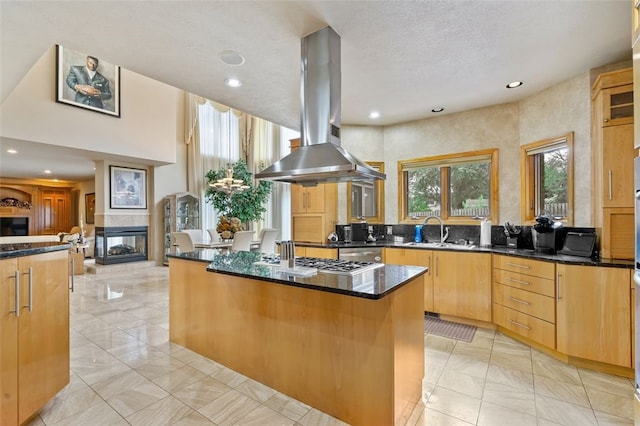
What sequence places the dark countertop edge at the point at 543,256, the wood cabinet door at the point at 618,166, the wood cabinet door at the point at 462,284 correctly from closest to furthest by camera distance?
the dark countertop edge at the point at 543,256, the wood cabinet door at the point at 618,166, the wood cabinet door at the point at 462,284

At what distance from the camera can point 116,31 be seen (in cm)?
219

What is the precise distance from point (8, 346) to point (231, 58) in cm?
244

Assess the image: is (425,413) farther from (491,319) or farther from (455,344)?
(491,319)

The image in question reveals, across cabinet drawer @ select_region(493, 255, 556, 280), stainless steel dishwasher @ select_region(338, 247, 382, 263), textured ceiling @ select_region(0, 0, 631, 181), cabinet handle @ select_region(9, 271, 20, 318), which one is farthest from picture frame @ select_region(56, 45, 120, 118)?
cabinet drawer @ select_region(493, 255, 556, 280)

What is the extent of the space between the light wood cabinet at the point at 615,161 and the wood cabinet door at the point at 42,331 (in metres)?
4.17

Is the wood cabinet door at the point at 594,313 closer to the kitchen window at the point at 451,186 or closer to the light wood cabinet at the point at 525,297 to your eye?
the light wood cabinet at the point at 525,297

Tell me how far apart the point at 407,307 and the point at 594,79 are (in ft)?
9.49

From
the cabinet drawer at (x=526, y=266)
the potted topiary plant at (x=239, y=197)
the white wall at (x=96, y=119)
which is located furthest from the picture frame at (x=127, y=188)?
the cabinet drawer at (x=526, y=266)

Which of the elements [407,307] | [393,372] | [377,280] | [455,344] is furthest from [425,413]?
[455,344]

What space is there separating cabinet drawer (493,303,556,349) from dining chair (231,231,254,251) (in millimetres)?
3716

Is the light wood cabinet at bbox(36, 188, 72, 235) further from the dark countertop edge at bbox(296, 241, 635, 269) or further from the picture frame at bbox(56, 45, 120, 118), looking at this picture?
the dark countertop edge at bbox(296, 241, 635, 269)

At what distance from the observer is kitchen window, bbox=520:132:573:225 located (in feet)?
10.00

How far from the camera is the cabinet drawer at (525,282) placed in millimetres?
2631

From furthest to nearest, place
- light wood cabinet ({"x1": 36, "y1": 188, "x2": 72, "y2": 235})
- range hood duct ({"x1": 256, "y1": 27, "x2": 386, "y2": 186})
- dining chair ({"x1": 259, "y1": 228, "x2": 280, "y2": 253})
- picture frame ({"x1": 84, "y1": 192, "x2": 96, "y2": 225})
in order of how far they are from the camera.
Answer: light wood cabinet ({"x1": 36, "y1": 188, "x2": 72, "y2": 235}), picture frame ({"x1": 84, "y1": 192, "x2": 96, "y2": 225}), dining chair ({"x1": 259, "y1": 228, "x2": 280, "y2": 253}), range hood duct ({"x1": 256, "y1": 27, "x2": 386, "y2": 186})
